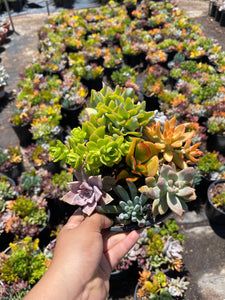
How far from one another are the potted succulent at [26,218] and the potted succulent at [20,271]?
0.95 ft

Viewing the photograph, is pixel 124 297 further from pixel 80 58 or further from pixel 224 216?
pixel 80 58

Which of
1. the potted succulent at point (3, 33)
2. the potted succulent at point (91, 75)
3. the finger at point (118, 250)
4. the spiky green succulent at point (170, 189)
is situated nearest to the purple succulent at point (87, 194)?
the spiky green succulent at point (170, 189)

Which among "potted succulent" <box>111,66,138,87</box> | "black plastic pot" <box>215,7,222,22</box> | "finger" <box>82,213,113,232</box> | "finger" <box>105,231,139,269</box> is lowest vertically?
"potted succulent" <box>111,66,138,87</box>

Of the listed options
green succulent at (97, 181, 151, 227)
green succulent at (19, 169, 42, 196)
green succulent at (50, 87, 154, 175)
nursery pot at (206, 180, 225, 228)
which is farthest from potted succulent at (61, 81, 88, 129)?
green succulent at (97, 181, 151, 227)

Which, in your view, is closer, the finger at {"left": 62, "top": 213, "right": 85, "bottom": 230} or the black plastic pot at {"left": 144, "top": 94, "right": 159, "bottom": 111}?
the finger at {"left": 62, "top": 213, "right": 85, "bottom": 230}

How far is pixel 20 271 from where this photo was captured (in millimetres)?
2488

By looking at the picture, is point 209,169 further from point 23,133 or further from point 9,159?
point 23,133

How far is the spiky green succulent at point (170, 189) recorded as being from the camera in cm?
146

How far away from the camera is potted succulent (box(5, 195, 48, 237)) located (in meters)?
2.95

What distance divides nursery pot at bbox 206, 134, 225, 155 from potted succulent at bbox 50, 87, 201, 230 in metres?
2.63

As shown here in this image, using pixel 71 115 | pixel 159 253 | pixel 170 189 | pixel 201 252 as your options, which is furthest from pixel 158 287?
pixel 71 115

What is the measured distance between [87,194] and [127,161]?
32cm

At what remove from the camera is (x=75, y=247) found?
1337 millimetres

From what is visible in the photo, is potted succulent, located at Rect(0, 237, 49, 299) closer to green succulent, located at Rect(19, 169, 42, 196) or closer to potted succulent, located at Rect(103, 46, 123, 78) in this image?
green succulent, located at Rect(19, 169, 42, 196)
